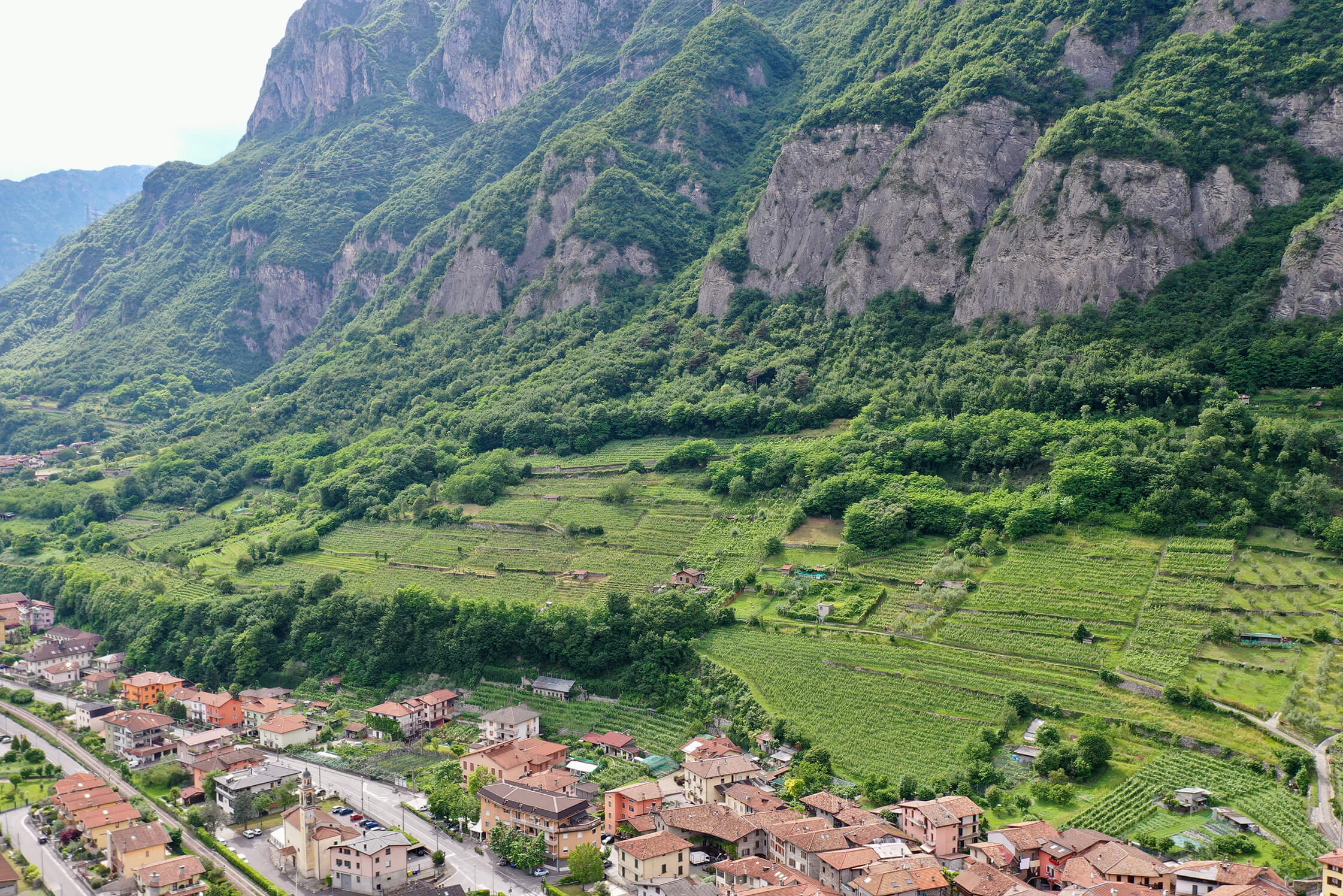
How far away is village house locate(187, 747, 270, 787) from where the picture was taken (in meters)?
61.8

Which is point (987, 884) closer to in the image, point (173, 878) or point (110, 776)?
point (173, 878)

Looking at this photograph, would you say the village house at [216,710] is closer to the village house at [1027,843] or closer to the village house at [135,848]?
the village house at [135,848]

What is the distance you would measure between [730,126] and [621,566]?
77934 mm

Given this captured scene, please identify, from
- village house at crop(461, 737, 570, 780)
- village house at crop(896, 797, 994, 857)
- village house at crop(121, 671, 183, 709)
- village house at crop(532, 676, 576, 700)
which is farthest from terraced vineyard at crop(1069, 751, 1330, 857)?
village house at crop(121, 671, 183, 709)

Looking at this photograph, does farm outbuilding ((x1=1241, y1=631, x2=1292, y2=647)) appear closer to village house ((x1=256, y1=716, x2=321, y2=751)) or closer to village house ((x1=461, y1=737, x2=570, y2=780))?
village house ((x1=461, y1=737, x2=570, y2=780))

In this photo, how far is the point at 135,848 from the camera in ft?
166

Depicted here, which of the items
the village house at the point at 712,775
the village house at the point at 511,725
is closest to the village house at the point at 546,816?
the village house at the point at 712,775

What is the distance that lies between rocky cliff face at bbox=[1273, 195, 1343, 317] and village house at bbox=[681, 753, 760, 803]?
46.1 m

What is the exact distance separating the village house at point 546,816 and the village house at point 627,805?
827 mm

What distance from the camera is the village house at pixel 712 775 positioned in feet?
174

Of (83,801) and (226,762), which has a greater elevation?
(83,801)

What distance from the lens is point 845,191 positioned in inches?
4033

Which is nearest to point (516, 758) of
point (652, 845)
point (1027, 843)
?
point (652, 845)

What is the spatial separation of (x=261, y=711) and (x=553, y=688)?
18.4m
